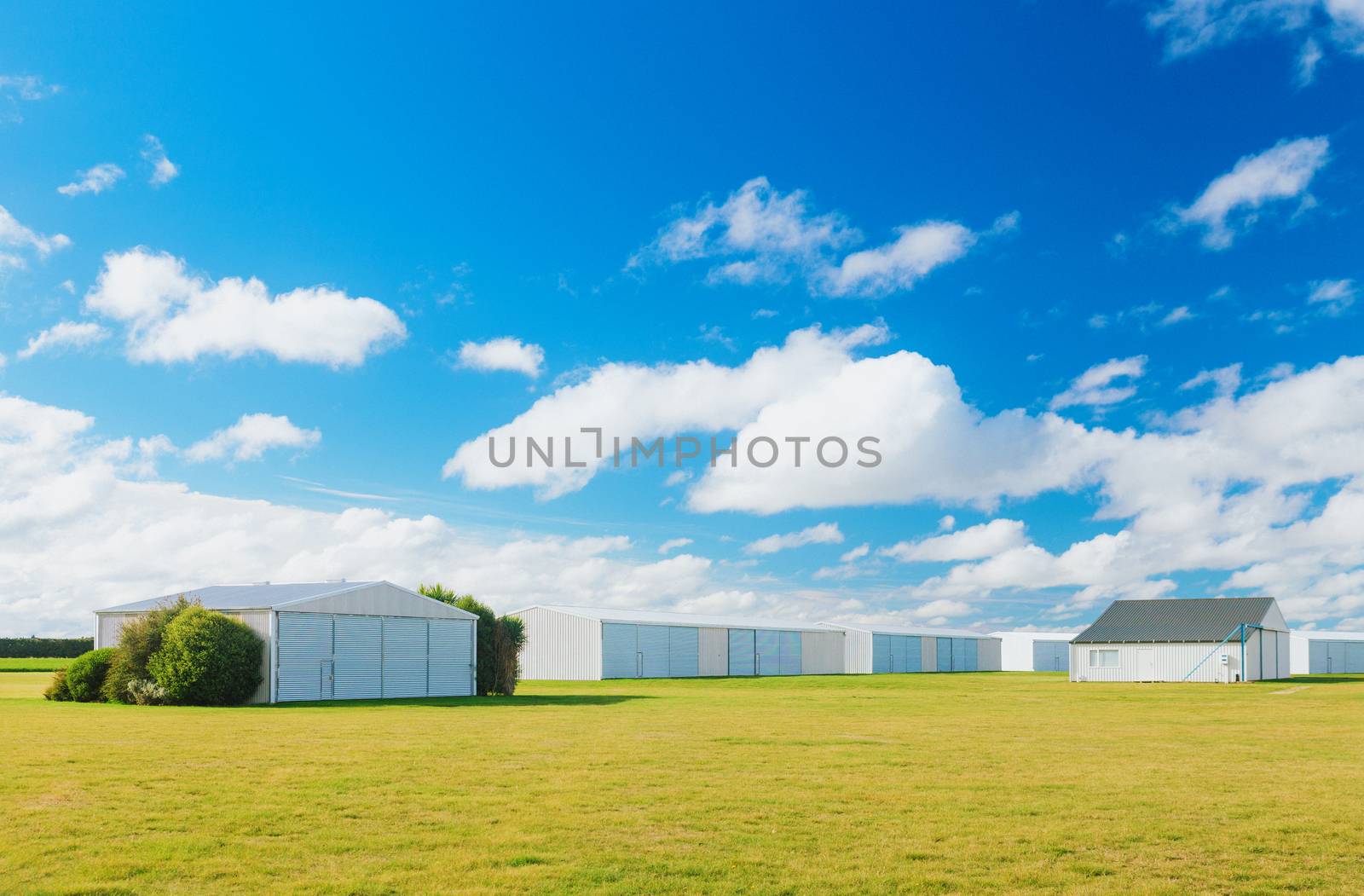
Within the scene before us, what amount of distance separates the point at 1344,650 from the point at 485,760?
107140mm

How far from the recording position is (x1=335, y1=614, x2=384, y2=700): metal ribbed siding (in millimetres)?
36938

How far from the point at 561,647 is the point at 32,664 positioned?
117ft

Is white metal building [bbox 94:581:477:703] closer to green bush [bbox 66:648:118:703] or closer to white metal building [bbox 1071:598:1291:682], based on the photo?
green bush [bbox 66:648:118:703]

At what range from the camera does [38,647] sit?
88000 millimetres

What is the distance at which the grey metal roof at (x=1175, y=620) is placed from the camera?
6600cm

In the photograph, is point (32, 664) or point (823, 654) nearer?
point (32, 664)

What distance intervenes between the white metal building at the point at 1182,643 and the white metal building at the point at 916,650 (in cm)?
2301

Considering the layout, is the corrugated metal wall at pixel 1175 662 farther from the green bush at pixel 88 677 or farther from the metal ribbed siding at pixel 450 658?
the green bush at pixel 88 677

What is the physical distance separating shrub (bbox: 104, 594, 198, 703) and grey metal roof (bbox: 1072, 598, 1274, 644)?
51064 mm

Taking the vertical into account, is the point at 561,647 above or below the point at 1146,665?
above

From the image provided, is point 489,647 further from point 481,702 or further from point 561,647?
point 561,647

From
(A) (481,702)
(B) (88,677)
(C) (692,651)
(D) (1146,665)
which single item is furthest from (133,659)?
(D) (1146,665)

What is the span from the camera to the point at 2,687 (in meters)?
44.5

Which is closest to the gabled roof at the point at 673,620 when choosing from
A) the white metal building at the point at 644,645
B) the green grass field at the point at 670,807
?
the white metal building at the point at 644,645
